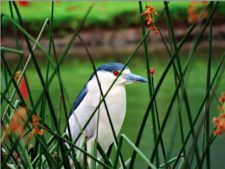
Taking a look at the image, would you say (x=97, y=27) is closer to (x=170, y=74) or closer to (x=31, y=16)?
(x=31, y=16)

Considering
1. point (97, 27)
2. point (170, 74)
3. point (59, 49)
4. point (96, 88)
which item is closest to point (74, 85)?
point (170, 74)

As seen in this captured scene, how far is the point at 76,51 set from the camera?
1992 cm

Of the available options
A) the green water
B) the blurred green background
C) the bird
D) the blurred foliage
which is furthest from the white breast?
the blurred foliage

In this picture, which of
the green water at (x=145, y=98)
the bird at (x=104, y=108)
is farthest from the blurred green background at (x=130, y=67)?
the bird at (x=104, y=108)

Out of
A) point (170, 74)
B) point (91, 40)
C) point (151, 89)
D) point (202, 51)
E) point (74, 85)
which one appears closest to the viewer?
point (151, 89)

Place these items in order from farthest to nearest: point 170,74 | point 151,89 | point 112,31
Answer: point 112,31
point 170,74
point 151,89

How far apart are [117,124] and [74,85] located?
8.47 meters

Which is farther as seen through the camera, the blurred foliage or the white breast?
the blurred foliage

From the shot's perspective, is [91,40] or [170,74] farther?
[91,40]

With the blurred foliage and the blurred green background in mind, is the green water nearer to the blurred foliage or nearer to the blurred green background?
the blurred green background

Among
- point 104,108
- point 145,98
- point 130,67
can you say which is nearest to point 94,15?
point 130,67

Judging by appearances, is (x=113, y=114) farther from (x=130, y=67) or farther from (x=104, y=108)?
(x=130, y=67)

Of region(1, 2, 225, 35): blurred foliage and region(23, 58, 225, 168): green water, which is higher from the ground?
region(23, 58, 225, 168): green water

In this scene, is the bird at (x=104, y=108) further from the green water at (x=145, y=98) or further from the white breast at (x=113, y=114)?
the green water at (x=145, y=98)
